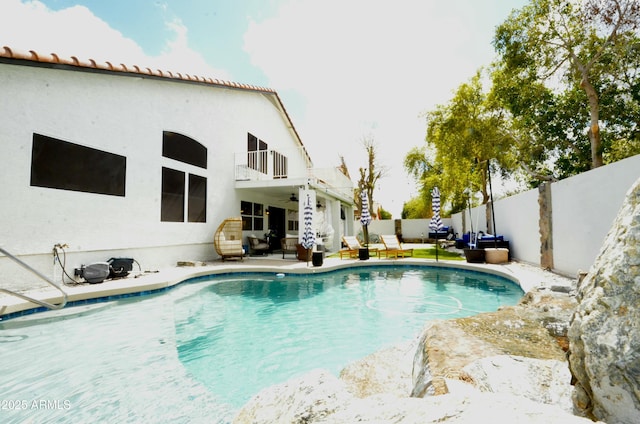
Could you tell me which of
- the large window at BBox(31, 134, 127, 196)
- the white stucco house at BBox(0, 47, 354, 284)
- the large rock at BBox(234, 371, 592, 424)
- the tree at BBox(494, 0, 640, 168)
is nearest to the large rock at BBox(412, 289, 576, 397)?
the large rock at BBox(234, 371, 592, 424)

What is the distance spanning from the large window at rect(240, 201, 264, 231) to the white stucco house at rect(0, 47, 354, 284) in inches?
3.0

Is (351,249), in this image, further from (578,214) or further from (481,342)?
(481,342)

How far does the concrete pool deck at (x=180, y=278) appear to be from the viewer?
5.57 meters

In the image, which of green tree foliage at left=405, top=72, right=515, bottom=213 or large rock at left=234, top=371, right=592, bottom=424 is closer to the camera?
large rock at left=234, top=371, right=592, bottom=424

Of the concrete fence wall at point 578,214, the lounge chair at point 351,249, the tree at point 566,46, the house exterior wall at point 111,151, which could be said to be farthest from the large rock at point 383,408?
the tree at point 566,46

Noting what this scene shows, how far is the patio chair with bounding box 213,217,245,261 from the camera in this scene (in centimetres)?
1089

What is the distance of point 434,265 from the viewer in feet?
34.5

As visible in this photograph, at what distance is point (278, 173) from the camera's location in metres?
16.2

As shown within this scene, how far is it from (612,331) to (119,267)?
940cm

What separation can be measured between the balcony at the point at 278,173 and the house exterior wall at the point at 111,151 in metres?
0.63

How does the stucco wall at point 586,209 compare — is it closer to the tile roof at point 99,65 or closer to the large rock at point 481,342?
the large rock at point 481,342

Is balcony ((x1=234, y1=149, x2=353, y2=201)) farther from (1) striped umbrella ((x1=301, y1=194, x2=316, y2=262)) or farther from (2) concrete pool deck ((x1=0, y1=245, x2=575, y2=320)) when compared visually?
(2) concrete pool deck ((x1=0, y1=245, x2=575, y2=320))

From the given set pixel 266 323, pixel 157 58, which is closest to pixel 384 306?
pixel 266 323

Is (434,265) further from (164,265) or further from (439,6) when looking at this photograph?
(164,265)
